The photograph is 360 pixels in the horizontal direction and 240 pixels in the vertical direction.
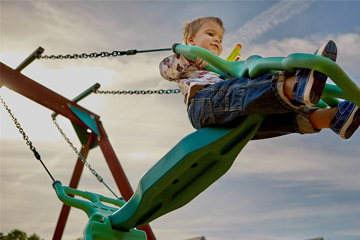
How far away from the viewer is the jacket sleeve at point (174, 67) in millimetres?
3434

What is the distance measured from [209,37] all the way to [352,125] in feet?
3.94

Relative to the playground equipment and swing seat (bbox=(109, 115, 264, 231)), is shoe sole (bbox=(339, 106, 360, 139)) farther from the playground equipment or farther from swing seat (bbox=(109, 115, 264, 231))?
swing seat (bbox=(109, 115, 264, 231))

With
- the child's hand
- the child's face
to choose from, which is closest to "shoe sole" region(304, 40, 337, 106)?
the child's hand

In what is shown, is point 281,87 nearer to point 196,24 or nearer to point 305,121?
point 305,121

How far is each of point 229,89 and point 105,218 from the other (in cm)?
159

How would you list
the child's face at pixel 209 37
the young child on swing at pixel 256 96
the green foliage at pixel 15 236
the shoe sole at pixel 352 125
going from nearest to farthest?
the young child on swing at pixel 256 96
the shoe sole at pixel 352 125
the child's face at pixel 209 37
the green foliage at pixel 15 236

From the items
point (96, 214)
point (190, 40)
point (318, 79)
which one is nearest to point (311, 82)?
point (318, 79)

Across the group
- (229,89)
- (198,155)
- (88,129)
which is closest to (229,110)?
(229,89)

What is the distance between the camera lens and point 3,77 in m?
5.71

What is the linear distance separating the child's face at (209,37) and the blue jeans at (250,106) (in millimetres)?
575

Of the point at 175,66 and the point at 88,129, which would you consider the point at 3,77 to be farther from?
A: the point at 175,66

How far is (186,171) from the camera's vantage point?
3.38 m

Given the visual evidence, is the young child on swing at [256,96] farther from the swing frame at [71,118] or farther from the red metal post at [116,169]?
the red metal post at [116,169]

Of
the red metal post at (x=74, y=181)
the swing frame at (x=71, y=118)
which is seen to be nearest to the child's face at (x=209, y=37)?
the swing frame at (x=71, y=118)
